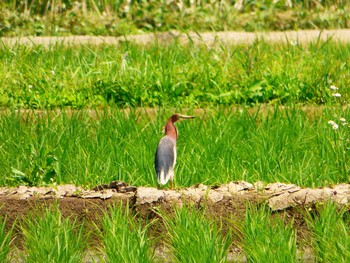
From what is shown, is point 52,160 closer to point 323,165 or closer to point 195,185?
point 195,185

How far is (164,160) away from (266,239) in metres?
0.79

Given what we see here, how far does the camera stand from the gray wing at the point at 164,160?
5.03 m

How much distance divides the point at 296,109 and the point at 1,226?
241 centimetres

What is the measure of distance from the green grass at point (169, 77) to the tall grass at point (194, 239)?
2.26 metres

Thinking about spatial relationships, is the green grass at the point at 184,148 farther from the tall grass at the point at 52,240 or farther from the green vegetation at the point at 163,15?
the green vegetation at the point at 163,15

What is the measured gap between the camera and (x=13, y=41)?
8742 millimetres

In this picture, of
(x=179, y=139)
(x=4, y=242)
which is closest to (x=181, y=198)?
(x=4, y=242)

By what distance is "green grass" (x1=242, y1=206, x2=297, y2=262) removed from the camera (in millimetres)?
4332

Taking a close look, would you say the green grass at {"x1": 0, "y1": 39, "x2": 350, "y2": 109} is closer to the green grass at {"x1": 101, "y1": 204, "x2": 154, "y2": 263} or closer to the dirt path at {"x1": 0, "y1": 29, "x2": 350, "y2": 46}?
the dirt path at {"x1": 0, "y1": 29, "x2": 350, "y2": 46}

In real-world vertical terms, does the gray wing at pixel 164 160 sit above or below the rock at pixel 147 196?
above

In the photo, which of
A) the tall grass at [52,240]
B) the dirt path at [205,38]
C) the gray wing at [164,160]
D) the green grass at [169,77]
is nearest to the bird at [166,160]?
the gray wing at [164,160]

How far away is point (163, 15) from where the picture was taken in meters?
9.66

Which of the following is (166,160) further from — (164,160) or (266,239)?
(266,239)

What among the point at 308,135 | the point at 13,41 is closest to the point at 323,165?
the point at 308,135
